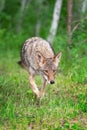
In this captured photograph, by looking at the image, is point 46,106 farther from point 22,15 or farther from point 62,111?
point 22,15

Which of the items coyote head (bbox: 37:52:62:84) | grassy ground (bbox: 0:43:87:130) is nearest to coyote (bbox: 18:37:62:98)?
coyote head (bbox: 37:52:62:84)

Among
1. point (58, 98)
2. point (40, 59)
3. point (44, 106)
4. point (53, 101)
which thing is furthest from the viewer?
point (40, 59)

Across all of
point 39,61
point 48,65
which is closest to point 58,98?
point 48,65

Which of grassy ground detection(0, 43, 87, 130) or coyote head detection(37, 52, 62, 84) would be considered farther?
coyote head detection(37, 52, 62, 84)

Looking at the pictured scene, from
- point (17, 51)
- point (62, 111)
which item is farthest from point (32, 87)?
point (17, 51)

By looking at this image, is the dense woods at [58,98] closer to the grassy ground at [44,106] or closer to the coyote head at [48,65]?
the grassy ground at [44,106]

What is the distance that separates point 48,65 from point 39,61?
0.41 m

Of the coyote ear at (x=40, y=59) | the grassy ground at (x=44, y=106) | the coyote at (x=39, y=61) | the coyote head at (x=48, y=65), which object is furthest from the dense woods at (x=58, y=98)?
the coyote ear at (x=40, y=59)

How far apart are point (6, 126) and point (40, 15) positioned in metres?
24.9

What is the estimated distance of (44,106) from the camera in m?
10.5

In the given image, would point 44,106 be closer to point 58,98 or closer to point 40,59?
point 58,98

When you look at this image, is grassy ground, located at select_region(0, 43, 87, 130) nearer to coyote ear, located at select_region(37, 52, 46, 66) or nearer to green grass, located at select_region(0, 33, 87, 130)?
green grass, located at select_region(0, 33, 87, 130)

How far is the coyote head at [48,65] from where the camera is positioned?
11.1 meters

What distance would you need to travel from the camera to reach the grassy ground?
30.1 ft
